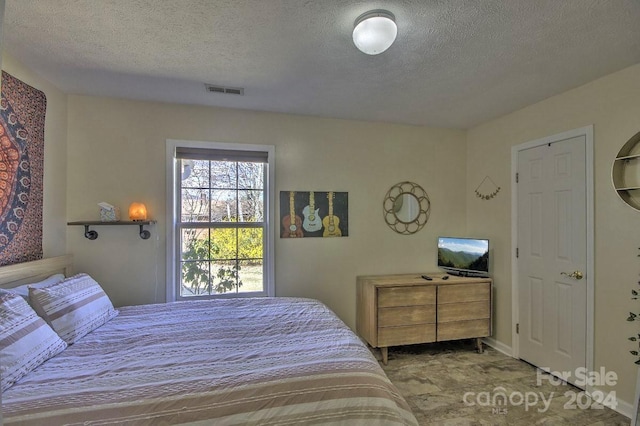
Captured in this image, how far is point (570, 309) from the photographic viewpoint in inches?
105

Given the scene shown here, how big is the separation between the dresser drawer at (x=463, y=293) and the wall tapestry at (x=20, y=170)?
3436mm

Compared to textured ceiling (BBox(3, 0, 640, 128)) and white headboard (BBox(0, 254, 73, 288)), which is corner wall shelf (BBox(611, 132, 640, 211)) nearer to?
textured ceiling (BBox(3, 0, 640, 128))

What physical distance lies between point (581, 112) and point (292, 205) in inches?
102

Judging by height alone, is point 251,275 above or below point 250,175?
below

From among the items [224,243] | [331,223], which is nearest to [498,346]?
[331,223]

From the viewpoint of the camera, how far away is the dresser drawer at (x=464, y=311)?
3199 millimetres

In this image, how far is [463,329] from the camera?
10.7 feet

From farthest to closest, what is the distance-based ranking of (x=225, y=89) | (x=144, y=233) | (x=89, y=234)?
(x=144, y=233) → (x=89, y=234) → (x=225, y=89)

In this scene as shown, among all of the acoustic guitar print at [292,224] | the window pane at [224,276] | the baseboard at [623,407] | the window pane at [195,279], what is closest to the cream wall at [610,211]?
the baseboard at [623,407]

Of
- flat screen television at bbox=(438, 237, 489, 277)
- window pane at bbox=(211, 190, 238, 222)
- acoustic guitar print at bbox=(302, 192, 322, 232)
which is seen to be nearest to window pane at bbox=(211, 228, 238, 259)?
window pane at bbox=(211, 190, 238, 222)

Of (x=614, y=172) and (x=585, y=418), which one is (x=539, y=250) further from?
(x=585, y=418)

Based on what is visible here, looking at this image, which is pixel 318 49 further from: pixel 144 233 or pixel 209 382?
pixel 144 233

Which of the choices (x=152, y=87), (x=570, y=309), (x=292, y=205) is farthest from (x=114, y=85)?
(x=570, y=309)

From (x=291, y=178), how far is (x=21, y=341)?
2.31 m
